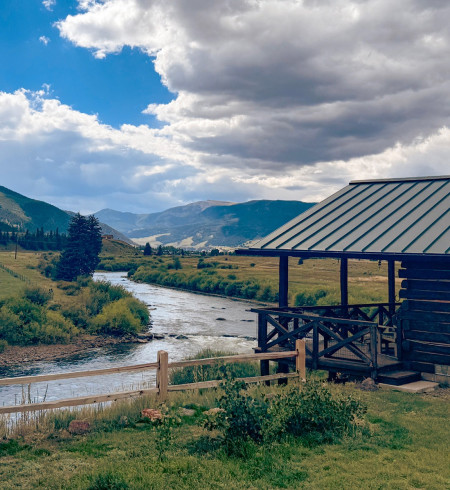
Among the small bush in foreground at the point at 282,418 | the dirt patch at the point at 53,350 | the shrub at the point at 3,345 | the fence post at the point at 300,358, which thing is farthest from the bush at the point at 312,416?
the shrub at the point at 3,345

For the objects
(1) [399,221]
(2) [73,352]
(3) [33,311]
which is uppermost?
(1) [399,221]

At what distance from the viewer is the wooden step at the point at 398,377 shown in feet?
42.4

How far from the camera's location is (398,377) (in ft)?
42.4

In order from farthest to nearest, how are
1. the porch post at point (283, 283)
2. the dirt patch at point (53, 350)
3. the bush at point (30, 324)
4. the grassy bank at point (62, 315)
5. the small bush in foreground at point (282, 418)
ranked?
the grassy bank at point (62, 315) < the bush at point (30, 324) < the dirt patch at point (53, 350) < the porch post at point (283, 283) < the small bush in foreground at point (282, 418)

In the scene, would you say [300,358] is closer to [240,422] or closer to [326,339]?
[326,339]

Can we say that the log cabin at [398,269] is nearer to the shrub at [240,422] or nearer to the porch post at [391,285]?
the porch post at [391,285]

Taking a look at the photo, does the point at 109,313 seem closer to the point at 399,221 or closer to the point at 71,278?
the point at 399,221

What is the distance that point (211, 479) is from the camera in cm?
686

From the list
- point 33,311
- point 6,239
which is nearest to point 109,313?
point 33,311

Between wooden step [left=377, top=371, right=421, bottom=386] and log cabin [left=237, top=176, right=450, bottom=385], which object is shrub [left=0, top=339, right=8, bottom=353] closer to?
log cabin [left=237, top=176, right=450, bottom=385]

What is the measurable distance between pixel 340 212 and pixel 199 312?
1066 inches

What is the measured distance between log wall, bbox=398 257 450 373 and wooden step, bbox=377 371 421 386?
39cm

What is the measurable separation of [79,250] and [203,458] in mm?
57742

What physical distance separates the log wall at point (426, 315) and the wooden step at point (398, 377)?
389 mm
